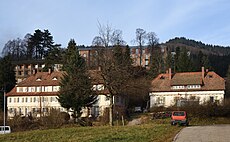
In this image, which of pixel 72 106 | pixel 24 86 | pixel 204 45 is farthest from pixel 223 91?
pixel 204 45

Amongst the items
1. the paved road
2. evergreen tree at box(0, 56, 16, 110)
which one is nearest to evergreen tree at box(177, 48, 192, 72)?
evergreen tree at box(0, 56, 16, 110)

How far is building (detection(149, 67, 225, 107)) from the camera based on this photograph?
7219 cm

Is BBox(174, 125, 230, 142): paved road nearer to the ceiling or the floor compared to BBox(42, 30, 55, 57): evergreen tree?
nearer to the floor

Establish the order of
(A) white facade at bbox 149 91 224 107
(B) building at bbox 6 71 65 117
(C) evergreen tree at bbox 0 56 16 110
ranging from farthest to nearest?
(C) evergreen tree at bbox 0 56 16 110 → (B) building at bbox 6 71 65 117 → (A) white facade at bbox 149 91 224 107

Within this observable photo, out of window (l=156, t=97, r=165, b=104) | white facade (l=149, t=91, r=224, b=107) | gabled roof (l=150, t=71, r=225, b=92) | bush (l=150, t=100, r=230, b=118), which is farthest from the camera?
window (l=156, t=97, r=165, b=104)

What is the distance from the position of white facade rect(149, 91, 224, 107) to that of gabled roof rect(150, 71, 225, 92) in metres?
0.81

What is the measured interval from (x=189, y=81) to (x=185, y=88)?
1.60m

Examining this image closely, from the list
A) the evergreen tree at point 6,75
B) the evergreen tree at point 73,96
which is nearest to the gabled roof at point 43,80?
the evergreen tree at point 6,75

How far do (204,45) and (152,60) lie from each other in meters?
106

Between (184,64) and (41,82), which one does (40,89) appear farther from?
(184,64)

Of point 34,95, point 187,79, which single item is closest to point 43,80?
point 34,95

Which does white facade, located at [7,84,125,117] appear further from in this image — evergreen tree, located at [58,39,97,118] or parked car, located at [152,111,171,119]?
parked car, located at [152,111,171,119]

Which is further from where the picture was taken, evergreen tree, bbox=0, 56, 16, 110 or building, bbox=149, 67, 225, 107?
evergreen tree, bbox=0, 56, 16, 110

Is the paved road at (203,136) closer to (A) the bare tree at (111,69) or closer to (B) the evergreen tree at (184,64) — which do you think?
(A) the bare tree at (111,69)
